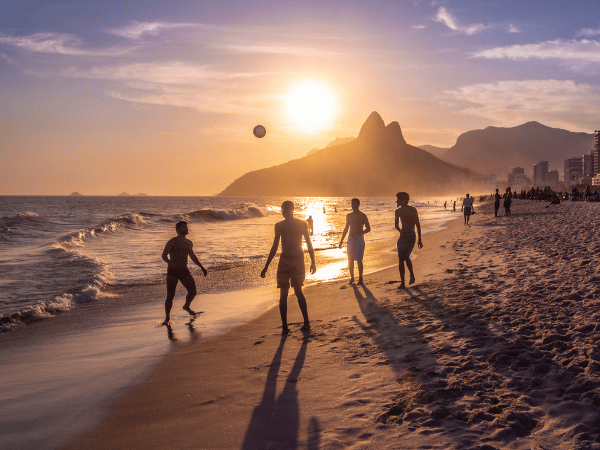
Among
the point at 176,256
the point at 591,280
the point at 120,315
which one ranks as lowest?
the point at 120,315

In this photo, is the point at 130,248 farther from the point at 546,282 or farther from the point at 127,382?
the point at 546,282

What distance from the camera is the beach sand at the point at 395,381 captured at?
3.28 m

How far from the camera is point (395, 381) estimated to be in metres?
4.20

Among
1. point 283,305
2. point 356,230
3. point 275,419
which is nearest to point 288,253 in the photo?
point 283,305

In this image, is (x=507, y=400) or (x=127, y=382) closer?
(x=507, y=400)

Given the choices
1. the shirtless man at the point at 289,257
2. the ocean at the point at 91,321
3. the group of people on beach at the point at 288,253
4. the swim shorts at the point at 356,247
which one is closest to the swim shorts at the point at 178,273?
the group of people on beach at the point at 288,253

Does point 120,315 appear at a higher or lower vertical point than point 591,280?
lower

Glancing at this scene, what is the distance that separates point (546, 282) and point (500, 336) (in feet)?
10.9

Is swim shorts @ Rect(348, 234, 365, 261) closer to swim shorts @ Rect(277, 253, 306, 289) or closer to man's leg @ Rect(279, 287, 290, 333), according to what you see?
swim shorts @ Rect(277, 253, 306, 289)

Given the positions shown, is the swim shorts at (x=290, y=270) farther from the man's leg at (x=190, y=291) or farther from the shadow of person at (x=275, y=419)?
the man's leg at (x=190, y=291)

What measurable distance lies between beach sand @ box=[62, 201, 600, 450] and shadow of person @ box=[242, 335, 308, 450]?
0.05ft

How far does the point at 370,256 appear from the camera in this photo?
1577 cm

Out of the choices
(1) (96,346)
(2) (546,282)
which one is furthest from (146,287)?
(2) (546,282)

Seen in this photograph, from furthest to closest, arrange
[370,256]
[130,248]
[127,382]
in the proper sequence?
[130,248] < [370,256] < [127,382]
